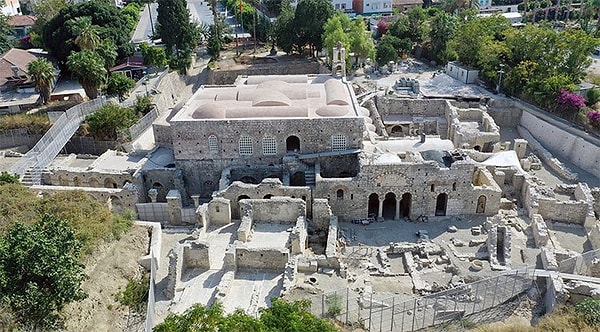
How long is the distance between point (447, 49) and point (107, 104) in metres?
41.5

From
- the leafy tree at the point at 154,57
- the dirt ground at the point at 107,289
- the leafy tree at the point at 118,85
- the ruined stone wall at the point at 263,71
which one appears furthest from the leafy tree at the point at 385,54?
the dirt ground at the point at 107,289

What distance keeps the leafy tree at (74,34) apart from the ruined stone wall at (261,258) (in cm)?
3736

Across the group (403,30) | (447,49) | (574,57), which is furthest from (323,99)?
(403,30)

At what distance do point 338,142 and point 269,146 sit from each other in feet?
16.6

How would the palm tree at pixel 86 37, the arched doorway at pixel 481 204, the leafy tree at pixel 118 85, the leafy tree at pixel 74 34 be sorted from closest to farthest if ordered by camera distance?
the arched doorway at pixel 481 204
the palm tree at pixel 86 37
the leafy tree at pixel 118 85
the leafy tree at pixel 74 34

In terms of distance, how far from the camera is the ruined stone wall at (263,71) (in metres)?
63.1

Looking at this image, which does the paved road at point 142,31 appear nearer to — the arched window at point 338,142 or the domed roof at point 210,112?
the domed roof at point 210,112

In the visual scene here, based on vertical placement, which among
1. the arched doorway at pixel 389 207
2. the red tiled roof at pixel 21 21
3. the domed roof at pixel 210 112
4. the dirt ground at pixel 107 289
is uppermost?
the red tiled roof at pixel 21 21

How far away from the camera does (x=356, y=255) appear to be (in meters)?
28.5

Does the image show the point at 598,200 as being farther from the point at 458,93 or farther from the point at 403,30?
the point at 403,30

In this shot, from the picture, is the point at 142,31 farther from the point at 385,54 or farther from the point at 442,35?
the point at 442,35

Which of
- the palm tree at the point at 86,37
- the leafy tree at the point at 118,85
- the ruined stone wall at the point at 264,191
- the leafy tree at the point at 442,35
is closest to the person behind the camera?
the ruined stone wall at the point at 264,191

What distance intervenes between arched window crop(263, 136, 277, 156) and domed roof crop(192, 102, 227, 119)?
3.57 metres

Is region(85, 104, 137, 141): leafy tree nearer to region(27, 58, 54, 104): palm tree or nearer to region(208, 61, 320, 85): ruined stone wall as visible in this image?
region(27, 58, 54, 104): palm tree
